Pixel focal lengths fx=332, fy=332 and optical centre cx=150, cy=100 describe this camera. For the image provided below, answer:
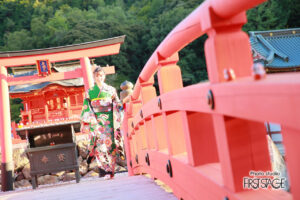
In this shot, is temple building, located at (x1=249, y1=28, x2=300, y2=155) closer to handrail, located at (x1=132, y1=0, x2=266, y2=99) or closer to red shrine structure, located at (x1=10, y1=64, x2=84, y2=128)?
red shrine structure, located at (x1=10, y1=64, x2=84, y2=128)

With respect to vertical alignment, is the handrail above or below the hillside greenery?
below

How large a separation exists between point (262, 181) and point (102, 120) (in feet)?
13.4

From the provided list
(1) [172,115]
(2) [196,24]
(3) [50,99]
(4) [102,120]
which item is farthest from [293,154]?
(3) [50,99]

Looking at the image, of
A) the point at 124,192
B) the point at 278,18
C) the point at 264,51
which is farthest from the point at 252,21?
the point at 124,192

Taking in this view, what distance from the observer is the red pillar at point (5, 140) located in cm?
912

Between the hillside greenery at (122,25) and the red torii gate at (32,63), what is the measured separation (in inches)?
579

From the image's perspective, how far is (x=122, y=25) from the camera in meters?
32.6

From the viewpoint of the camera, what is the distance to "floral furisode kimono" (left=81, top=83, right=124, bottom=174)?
5035mm

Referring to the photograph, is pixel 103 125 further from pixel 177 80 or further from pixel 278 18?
pixel 278 18

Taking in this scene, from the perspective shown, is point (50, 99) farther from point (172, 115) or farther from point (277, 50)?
point (172, 115)

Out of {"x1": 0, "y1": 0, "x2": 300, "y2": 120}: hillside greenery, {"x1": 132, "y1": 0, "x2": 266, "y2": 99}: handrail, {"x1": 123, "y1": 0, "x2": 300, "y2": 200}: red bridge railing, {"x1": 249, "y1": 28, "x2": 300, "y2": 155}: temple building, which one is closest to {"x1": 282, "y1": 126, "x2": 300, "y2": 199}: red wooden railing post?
{"x1": 123, "y1": 0, "x2": 300, "y2": 200}: red bridge railing

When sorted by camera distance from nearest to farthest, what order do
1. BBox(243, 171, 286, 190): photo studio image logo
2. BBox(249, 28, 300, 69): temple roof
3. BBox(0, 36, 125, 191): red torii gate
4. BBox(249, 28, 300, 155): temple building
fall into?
BBox(243, 171, 286, 190): photo studio image logo → BBox(0, 36, 125, 191): red torii gate → BBox(249, 28, 300, 155): temple building → BBox(249, 28, 300, 69): temple roof

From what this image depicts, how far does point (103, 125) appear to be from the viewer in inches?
201

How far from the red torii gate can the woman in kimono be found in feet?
16.9
